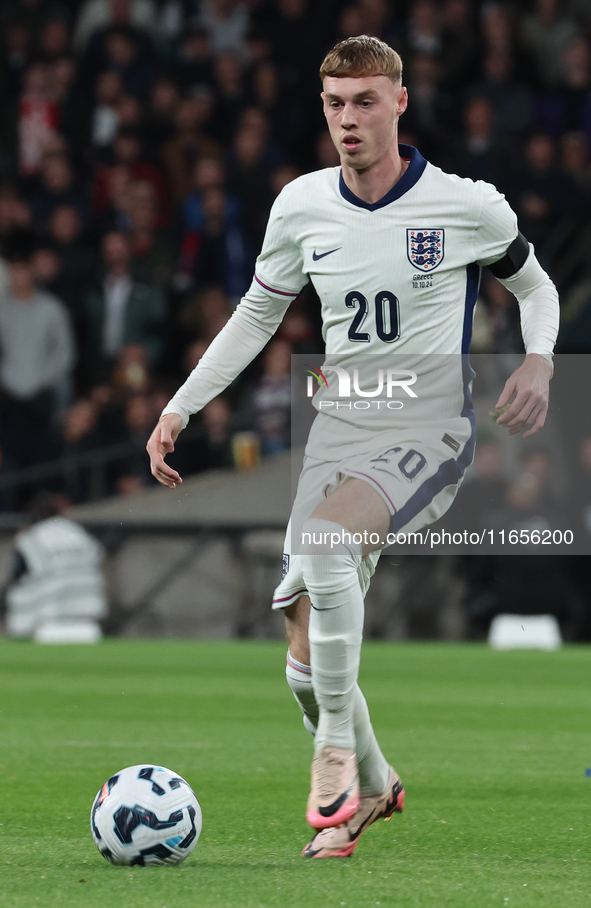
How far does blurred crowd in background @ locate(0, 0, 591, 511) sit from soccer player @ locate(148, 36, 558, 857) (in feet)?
27.1

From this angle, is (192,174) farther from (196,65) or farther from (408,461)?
(408,461)

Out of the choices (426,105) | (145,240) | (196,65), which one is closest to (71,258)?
(145,240)

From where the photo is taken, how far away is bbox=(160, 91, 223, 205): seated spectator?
15070mm

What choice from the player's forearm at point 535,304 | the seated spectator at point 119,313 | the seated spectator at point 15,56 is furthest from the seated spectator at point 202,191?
the player's forearm at point 535,304

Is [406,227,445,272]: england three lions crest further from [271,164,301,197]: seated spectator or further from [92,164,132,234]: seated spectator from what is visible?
[92,164,132,234]: seated spectator

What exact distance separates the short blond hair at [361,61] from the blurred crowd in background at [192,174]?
8.45 m

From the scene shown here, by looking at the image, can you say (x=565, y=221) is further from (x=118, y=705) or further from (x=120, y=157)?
(x=118, y=705)

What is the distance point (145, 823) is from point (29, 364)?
31.9 ft

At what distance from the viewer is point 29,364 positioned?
13.5 m

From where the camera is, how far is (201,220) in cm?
1430

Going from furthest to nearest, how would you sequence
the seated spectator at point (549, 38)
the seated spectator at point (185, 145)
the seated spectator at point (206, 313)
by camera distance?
the seated spectator at point (549, 38), the seated spectator at point (185, 145), the seated spectator at point (206, 313)

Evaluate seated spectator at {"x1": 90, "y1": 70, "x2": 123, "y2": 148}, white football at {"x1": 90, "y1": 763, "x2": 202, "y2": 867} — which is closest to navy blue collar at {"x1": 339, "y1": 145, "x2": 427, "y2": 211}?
white football at {"x1": 90, "y1": 763, "x2": 202, "y2": 867}

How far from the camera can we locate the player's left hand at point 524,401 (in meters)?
4.29

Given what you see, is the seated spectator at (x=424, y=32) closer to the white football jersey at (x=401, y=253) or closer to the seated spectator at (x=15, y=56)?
the seated spectator at (x=15, y=56)
